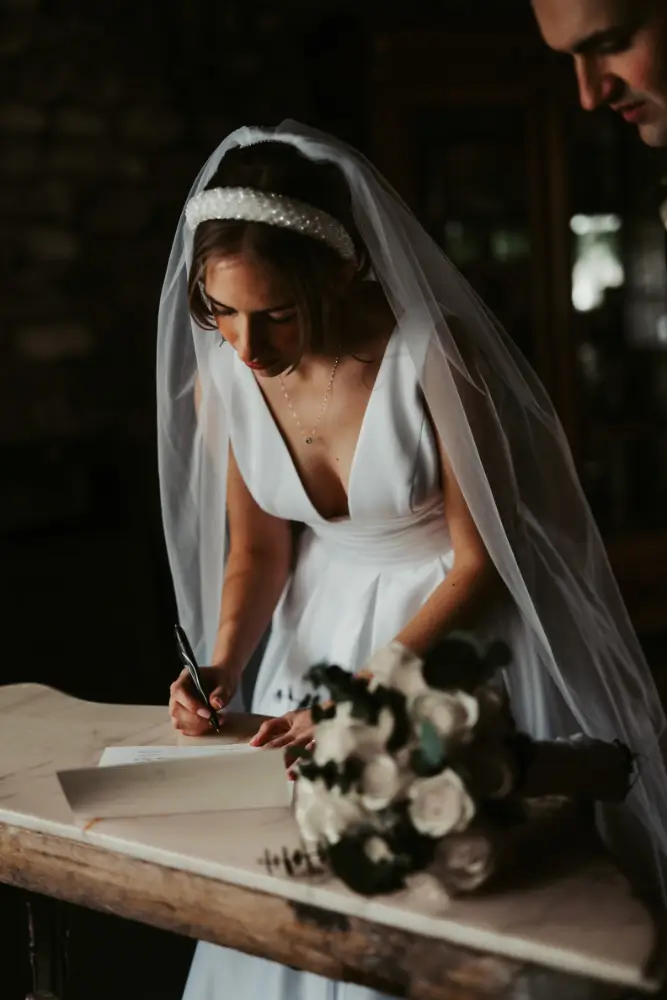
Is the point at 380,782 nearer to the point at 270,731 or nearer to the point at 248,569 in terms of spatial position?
the point at 270,731

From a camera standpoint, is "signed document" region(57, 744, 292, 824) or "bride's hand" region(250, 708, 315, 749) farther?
"bride's hand" region(250, 708, 315, 749)

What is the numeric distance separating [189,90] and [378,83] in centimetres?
54

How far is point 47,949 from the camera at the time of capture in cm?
130

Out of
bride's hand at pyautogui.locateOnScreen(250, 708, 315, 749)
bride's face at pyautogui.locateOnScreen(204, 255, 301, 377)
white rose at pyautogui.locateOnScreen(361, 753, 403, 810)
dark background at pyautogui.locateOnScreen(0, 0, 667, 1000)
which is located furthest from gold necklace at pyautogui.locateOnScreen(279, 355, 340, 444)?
dark background at pyautogui.locateOnScreen(0, 0, 667, 1000)

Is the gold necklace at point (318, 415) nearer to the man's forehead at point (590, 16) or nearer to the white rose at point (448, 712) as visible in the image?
the man's forehead at point (590, 16)

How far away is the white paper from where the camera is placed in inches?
47.6

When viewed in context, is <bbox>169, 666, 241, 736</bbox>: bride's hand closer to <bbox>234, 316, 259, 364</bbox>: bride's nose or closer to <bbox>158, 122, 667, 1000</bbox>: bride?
<bbox>158, 122, 667, 1000</bbox>: bride

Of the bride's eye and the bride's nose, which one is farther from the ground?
the bride's eye

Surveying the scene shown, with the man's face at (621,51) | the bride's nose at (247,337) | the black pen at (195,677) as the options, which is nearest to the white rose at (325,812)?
the black pen at (195,677)

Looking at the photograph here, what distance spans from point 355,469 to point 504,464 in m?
0.20

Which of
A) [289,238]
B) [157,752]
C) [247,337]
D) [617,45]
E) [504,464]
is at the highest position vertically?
[617,45]

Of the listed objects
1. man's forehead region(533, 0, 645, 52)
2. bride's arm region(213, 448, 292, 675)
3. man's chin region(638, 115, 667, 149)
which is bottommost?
bride's arm region(213, 448, 292, 675)

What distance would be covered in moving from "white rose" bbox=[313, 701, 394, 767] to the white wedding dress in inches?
24.9

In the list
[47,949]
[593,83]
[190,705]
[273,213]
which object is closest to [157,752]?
[190,705]
